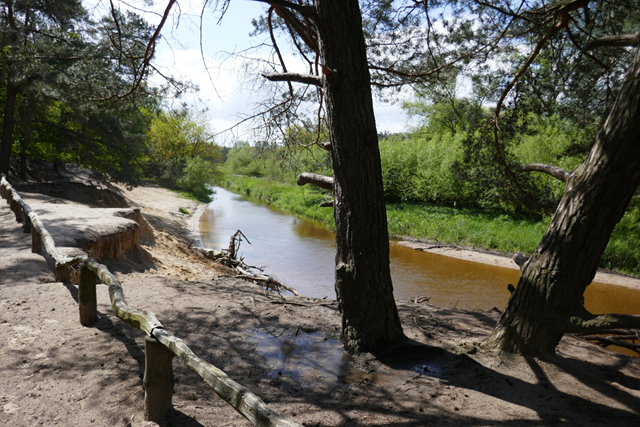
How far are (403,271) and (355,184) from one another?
10.1m

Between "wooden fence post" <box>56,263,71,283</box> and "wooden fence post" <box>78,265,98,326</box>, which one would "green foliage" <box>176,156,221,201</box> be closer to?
"wooden fence post" <box>56,263,71,283</box>

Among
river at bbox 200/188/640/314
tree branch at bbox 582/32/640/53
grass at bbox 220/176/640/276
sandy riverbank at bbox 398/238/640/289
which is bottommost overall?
river at bbox 200/188/640/314

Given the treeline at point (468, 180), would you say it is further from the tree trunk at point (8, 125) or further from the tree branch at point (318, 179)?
the tree trunk at point (8, 125)

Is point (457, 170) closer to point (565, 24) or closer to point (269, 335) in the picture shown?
point (565, 24)

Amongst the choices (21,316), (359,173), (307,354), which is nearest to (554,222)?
(359,173)

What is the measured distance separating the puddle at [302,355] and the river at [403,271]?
15.0ft

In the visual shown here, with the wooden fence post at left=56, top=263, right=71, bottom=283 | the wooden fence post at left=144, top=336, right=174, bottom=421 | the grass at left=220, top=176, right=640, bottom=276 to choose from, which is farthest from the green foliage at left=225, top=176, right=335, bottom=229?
the wooden fence post at left=144, top=336, right=174, bottom=421

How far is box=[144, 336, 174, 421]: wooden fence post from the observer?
2611mm

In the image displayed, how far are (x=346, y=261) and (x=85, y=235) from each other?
5512 millimetres

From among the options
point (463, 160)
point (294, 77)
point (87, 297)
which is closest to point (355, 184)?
point (294, 77)

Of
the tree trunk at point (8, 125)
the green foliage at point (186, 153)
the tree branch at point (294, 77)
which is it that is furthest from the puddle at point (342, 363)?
the green foliage at point (186, 153)

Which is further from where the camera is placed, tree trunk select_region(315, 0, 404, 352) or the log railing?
tree trunk select_region(315, 0, 404, 352)

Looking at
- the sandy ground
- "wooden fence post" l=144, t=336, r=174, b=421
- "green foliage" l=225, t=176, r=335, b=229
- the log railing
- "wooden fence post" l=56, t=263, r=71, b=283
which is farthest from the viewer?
"green foliage" l=225, t=176, r=335, b=229

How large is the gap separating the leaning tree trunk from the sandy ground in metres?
0.39
